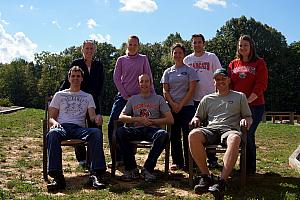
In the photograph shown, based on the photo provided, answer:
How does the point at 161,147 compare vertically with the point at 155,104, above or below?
below

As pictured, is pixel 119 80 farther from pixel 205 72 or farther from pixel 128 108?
pixel 205 72

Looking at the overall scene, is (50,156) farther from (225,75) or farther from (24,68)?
(24,68)

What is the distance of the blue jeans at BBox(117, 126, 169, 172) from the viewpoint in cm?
576

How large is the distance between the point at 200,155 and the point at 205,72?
68.2 inches

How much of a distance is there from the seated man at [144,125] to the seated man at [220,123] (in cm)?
59

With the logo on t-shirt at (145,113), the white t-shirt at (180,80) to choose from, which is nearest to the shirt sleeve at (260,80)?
the white t-shirt at (180,80)

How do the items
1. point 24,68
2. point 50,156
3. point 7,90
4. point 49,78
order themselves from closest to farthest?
point 50,156, point 49,78, point 7,90, point 24,68

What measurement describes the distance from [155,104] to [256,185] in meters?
1.89

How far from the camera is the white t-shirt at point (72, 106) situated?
20.0 ft

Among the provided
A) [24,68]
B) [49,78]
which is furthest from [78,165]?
[24,68]

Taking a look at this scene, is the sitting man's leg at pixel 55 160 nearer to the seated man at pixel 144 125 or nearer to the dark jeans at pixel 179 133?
the seated man at pixel 144 125

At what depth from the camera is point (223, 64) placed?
150 ft

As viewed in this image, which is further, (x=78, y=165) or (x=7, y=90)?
(x=7, y=90)

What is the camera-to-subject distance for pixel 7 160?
7.27 meters
